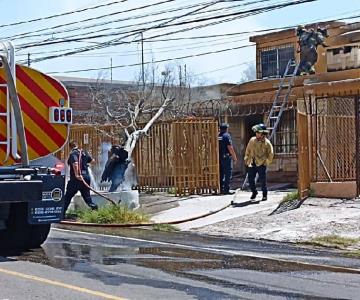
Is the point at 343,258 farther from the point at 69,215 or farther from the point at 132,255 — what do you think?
the point at 69,215

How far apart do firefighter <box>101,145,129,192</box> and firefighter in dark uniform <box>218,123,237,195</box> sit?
→ 235 cm

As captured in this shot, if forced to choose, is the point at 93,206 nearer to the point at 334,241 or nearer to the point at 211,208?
the point at 211,208

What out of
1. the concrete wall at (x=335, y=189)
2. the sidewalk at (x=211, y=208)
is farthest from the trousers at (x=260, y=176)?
the concrete wall at (x=335, y=189)

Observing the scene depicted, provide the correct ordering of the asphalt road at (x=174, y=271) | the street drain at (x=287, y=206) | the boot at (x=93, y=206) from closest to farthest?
the asphalt road at (x=174, y=271), the street drain at (x=287, y=206), the boot at (x=93, y=206)

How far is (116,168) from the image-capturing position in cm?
1836

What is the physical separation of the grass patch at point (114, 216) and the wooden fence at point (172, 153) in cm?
367

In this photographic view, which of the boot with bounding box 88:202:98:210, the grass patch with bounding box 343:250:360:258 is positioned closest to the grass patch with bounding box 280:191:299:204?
the boot with bounding box 88:202:98:210

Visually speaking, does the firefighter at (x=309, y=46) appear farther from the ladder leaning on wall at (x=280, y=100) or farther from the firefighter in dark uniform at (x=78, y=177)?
the firefighter in dark uniform at (x=78, y=177)

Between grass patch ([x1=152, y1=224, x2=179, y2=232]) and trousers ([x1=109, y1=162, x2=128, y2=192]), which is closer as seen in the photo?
grass patch ([x1=152, y1=224, x2=179, y2=232])

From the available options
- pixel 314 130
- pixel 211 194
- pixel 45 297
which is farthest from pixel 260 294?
pixel 211 194

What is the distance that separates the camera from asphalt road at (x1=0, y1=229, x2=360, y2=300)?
788 centimetres

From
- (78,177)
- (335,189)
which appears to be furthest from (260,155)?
(78,177)

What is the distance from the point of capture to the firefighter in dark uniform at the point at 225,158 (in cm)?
1880

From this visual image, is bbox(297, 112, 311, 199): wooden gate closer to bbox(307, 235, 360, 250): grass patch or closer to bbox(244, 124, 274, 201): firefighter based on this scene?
bbox(244, 124, 274, 201): firefighter
